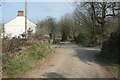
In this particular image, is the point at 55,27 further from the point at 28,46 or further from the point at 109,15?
the point at 28,46

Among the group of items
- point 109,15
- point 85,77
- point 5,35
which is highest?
point 109,15

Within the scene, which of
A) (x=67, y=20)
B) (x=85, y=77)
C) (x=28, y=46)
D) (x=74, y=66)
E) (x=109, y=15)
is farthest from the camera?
(x=67, y=20)

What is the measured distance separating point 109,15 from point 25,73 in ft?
97.9

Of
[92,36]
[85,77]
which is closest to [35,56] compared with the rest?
[85,77]

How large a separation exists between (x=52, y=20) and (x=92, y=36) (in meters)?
31.0

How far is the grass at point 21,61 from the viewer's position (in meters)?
13.7

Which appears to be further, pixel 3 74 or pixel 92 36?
pixel 92 36

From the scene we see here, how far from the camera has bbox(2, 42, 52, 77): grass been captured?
13666 millimetres

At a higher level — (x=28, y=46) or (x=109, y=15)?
(x=109, y=15)

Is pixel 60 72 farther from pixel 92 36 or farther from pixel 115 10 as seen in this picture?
pixel 92 36

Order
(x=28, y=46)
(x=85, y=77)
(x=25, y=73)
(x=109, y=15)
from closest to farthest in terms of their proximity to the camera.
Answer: (x=85, y=77) < (x=25, y=73) < (x=28, y=46) < (x=109, y=15)

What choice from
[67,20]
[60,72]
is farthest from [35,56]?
[67,20]

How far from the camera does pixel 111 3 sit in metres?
39.4

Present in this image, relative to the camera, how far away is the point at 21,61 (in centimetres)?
1551
